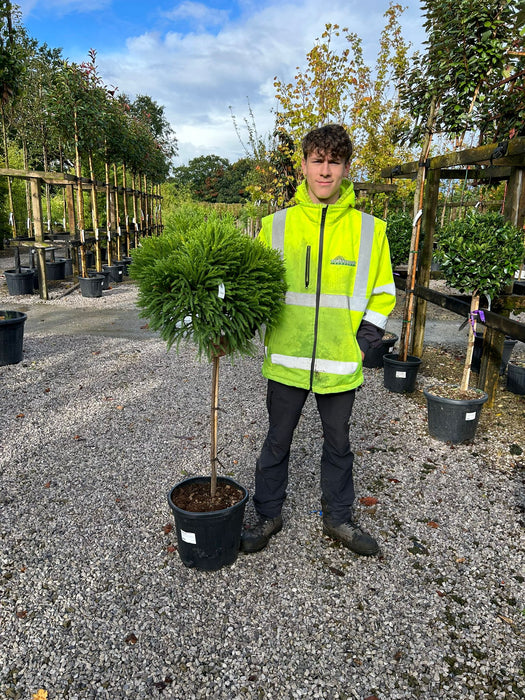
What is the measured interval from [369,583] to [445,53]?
4.63 m

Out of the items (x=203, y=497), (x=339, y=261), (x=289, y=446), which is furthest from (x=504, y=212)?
(x=203, y=497)

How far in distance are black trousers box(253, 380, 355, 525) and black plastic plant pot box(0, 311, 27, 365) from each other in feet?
14.0

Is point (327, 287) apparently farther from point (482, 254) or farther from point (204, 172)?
point (204, 172)

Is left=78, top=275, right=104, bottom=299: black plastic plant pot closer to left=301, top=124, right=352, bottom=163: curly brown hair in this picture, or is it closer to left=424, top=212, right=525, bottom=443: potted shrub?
left=424, top=212, right=525, bottom=443: potted shrub

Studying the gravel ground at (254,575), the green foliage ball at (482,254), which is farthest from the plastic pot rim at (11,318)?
the green foliage ball at (482,254)

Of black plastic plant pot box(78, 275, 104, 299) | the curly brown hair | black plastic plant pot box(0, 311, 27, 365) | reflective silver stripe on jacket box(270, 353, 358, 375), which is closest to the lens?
the curly brown hair

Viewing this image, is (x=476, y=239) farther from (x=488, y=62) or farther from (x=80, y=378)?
(x=80, y=378)

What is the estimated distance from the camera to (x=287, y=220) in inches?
101

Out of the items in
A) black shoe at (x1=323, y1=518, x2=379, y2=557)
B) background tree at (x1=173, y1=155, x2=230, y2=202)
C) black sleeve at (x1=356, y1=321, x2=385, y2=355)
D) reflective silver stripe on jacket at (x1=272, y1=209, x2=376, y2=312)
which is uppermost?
background tree at (x1=173, y1=155, x2=230, y2=202)

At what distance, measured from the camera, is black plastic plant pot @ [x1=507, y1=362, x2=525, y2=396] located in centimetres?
537

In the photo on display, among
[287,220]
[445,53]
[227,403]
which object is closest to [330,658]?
[287,220]

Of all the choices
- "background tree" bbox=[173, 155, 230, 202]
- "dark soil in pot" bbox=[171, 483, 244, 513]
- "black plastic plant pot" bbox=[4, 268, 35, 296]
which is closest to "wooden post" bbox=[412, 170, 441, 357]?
"dark soil in pot" bbox=[171, 483, 244, 513]

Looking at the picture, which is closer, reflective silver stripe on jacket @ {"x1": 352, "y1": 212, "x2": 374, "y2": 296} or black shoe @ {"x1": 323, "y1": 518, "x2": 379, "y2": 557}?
reflective silver stripe on jacket @ {"x1": 352, "y1": 212, "x2": 374, "y2": 296}

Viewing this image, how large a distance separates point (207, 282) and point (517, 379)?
4.51m
